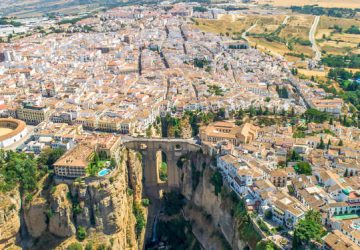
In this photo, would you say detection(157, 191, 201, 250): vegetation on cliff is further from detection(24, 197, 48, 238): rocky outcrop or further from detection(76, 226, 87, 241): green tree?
detection(24, 197, 48, 238): rocky outcrop

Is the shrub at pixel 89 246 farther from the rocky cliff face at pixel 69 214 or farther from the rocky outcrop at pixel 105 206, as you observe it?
the rocky outcrop at pixel 105 206

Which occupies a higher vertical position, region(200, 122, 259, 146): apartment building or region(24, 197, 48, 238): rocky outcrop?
region(200, 122, 259, 146): apartment building

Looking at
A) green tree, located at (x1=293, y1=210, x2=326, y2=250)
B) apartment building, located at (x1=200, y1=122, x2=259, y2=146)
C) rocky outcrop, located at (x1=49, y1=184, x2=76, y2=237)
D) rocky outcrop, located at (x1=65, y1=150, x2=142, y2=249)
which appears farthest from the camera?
apartment building, located at (x1=200, y1=122, x2=259, y2=146)

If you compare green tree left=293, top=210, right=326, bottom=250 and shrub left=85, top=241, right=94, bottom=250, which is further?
shrub left=85, top=241, right=94, bottom=250

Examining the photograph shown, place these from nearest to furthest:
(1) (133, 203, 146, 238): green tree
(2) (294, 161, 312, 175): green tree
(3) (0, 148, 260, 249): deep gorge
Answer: (2) (294, 161, 312, 175): green tree
(3) (0, 148, 260, 249): deep gorge
(1) (133, 203, 146, 238): green tree

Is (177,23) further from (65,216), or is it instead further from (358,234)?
(358,234)

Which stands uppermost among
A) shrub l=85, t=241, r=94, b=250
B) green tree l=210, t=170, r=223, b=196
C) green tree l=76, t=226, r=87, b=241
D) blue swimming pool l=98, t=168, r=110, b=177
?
blue swimming pool l=98, t=168, r=110, b=177

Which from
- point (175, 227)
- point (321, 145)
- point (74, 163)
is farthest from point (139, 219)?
point (321, 145)

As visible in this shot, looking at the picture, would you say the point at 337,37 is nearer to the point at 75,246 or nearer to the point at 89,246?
the point at 89,246

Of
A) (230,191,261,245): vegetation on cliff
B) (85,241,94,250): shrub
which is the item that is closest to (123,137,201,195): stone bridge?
(230,191,261,245): vegetation on cliff

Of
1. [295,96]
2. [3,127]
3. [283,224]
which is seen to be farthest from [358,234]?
[3,127]
